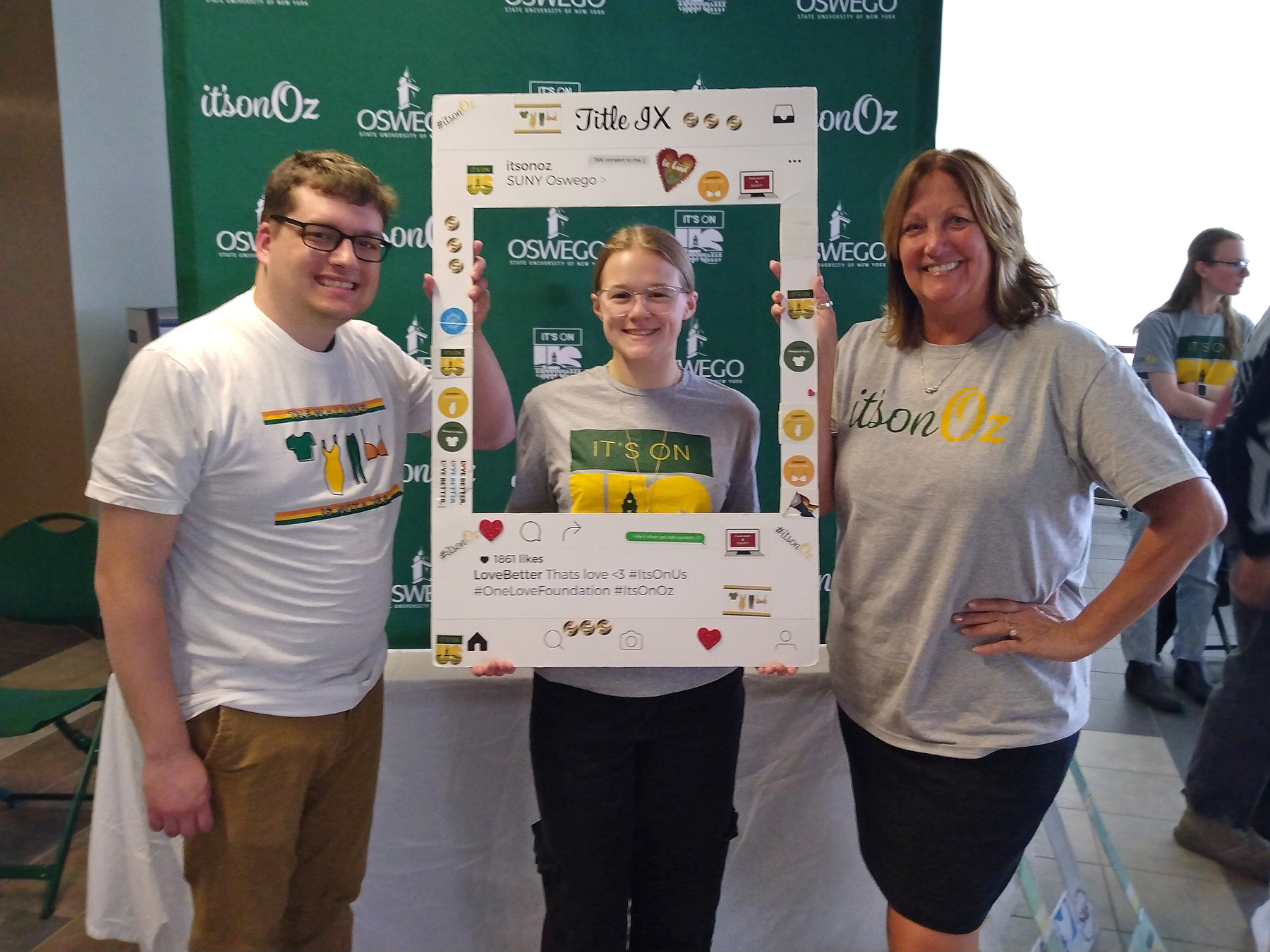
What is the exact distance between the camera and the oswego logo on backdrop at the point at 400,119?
7.61 ft

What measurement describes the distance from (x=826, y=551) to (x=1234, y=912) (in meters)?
1.91

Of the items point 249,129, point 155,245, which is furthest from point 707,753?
point 155,245

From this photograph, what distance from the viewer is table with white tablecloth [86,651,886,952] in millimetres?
2346

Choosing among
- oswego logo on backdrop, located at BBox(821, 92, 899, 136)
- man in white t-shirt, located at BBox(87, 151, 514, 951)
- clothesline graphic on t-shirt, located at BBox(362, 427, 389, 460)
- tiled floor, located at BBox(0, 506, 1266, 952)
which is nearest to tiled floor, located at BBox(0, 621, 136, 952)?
tiled floor, located at BBox(0, 506, 1266, 952)

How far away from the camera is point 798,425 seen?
5.39ft

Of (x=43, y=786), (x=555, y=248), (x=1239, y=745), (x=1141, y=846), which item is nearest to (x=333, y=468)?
(x=555, y=248)

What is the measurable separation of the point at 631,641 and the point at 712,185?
0.97 m

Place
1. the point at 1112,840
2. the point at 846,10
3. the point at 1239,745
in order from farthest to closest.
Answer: the point at 1112,840
the point at 1239,745
the point at 846,10

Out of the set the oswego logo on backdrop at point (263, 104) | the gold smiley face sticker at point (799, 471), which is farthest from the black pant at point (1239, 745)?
the oswego logo on backdrop at point (263, 104)

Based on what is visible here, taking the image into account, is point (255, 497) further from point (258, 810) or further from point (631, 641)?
point (631, 641)

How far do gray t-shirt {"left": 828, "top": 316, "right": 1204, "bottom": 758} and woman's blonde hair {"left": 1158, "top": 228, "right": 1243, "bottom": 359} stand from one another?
2.83m

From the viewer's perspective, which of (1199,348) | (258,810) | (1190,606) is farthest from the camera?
(1190,606)

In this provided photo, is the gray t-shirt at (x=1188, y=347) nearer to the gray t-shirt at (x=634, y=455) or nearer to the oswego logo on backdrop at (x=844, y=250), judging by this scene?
the oswego logo on backdrop at (x=844, y=250)

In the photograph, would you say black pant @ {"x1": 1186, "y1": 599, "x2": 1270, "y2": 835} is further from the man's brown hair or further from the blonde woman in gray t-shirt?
the man's brown hair
